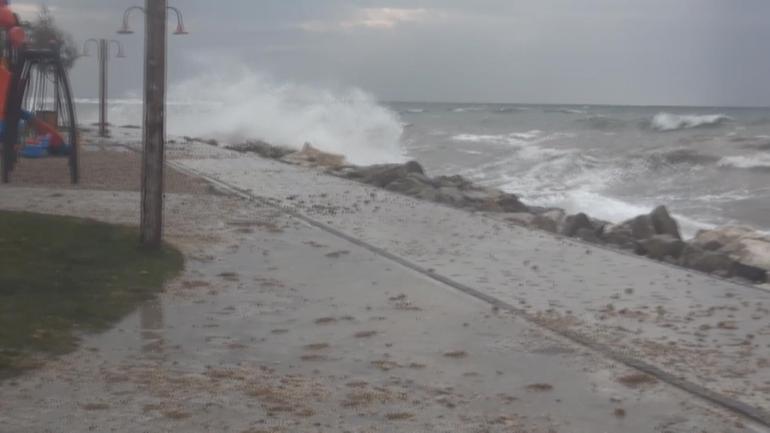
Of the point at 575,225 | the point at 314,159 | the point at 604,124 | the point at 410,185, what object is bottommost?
the point at 575,225

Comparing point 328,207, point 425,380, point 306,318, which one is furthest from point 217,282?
point 328,207

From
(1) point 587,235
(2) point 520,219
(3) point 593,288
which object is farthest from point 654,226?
(3) point 593,288

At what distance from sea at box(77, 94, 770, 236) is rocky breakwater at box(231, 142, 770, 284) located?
3.52 metres

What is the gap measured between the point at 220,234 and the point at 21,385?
6.26 m

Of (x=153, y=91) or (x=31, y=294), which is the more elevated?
(x=153, y=91)

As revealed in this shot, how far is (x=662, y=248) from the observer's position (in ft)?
46.2

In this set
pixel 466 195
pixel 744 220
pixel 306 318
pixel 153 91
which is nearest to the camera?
pixel 306 318

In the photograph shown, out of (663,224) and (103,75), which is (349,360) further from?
(103,75)

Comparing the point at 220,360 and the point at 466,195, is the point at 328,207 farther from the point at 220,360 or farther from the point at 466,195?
the point at 220,360

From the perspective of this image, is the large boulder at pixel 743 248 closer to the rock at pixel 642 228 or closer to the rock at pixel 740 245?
the rock at pixel 740 245

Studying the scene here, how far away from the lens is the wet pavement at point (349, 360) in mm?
5734

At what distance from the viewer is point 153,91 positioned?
33.3ft

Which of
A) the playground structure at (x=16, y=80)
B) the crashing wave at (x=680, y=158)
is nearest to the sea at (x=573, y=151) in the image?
the crashing wave at (x=680, y=158)

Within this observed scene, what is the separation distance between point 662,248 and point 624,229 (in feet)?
9.57
